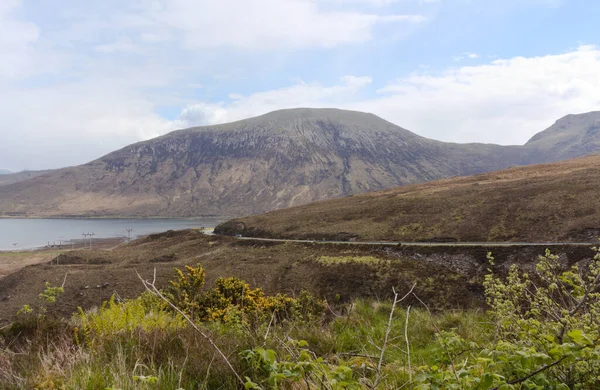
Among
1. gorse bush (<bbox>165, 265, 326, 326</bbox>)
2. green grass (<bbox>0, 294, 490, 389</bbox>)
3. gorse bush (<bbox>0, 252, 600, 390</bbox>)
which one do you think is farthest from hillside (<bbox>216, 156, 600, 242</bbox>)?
green grass (<bbox>0, 294, 490, 389</bbox>)

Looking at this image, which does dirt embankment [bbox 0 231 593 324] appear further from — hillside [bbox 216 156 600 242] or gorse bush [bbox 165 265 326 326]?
gorse bush [bbox 165 265 326 326]

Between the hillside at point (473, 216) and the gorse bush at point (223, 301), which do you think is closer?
the gorse bush at point (223, 301)

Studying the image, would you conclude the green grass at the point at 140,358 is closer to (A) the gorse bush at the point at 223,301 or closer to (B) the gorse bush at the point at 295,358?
(B) the gorse bush at the point at 295,358

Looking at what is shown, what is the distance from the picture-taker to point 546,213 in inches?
1412

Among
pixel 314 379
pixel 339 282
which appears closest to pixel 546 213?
pixel 339 282

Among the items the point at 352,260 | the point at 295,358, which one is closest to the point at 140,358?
the point at 295,358

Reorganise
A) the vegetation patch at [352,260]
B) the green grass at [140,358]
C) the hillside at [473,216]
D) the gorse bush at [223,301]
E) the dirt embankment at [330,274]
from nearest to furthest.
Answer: the green grass at [140,358], the gorse bush at [223,301], the dirt embankment at [330,274], the vegetation patch at [352,260], the hillside at [473,216]

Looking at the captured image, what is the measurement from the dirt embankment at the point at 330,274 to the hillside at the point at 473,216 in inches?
185

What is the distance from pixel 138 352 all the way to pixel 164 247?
2043 inches

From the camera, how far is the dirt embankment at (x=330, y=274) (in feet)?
81.1

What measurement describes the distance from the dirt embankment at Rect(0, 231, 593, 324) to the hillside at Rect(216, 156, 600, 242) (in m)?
4.70

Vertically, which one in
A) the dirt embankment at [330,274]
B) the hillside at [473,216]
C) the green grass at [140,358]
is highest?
the green grass at [140,358]

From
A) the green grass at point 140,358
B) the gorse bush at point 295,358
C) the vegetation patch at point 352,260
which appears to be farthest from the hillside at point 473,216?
the green grass at point 140,358

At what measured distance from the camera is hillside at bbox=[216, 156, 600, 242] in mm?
33406
